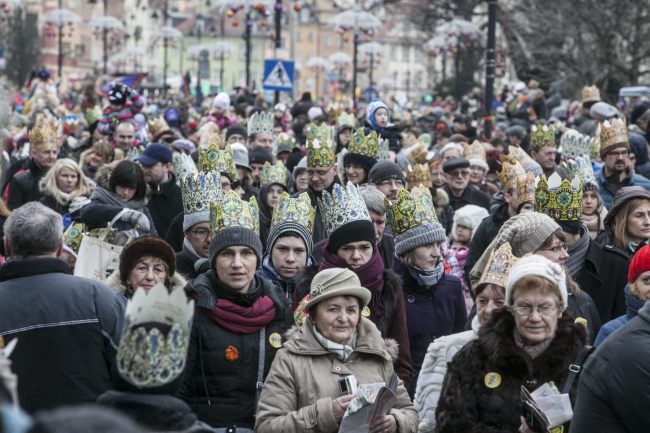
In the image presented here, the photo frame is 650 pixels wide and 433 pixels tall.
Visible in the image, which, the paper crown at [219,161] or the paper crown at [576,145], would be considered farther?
the paper crown at [576,145]

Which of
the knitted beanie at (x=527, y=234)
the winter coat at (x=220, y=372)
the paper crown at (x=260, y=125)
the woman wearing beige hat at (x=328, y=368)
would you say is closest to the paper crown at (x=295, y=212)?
the knitted beanie at (x=527, y=234)

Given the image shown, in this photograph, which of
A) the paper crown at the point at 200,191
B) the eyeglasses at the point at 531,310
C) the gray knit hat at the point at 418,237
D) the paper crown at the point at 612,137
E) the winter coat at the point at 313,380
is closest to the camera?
the eyeglasses at the point at 531,310

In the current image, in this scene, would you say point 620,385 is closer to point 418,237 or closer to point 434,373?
point 434,373

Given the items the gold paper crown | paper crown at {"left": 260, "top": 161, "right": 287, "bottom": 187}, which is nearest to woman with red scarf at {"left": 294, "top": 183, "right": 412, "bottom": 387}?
paper crown at {"left": 260, "top": 161, "right": 287, "bottom": 187}

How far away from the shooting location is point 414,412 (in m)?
6.46

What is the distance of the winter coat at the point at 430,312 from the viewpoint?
805cm

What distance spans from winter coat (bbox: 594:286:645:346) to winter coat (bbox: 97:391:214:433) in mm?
2914

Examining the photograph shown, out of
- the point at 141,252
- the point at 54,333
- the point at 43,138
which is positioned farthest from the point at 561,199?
the point at 43,138

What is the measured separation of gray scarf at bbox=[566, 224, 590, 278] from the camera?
8.70 meters

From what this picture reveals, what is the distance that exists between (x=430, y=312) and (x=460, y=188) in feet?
17.6

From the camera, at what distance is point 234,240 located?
739cm

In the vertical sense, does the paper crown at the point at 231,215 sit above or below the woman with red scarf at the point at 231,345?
above

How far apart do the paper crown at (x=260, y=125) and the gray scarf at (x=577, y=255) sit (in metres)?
8.11

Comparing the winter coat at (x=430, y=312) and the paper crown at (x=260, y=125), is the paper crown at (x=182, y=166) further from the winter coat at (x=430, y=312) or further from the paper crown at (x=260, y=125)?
the winter coat at (x=430, y=312)
